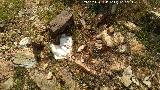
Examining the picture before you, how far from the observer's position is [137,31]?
638cm

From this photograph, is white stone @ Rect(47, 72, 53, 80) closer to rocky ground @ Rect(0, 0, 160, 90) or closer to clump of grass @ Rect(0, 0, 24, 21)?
rocky ground @ Rect(0, 0, 160, 90)

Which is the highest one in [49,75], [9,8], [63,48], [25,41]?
[9,8]

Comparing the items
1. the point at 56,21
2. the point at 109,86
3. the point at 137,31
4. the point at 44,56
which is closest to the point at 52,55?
the point at 44,56

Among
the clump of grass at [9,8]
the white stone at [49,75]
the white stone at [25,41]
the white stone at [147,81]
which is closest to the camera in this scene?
the white stone at [147,81]

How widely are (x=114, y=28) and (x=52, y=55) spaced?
1295 millimetres

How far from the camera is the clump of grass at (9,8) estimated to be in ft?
22.1

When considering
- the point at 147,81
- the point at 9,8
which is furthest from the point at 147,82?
the point at 9,8

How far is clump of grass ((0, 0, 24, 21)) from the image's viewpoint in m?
6.74

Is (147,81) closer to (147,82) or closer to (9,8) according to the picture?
(147,82)

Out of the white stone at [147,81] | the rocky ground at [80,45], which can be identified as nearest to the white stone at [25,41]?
the rocky ground at [80,45]

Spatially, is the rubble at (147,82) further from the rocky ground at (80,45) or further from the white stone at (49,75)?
the white stone at (49,75)

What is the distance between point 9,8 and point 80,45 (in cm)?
172

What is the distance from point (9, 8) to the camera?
22.5 ft

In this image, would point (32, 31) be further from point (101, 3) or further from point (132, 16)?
point (132, 16)
